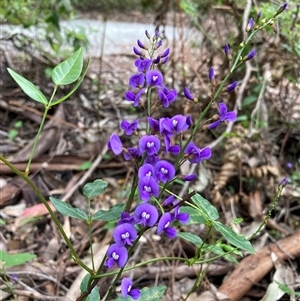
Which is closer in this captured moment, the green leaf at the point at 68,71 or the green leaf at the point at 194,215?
the green leaf at the point at 68,71

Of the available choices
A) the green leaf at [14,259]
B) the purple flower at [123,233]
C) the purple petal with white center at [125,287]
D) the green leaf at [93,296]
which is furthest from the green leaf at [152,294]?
the green leaf at [14,259]

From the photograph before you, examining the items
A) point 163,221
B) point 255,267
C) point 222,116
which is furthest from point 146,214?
point 255,267

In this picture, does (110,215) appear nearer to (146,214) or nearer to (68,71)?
(146,214)

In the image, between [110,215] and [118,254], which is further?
[110,215]

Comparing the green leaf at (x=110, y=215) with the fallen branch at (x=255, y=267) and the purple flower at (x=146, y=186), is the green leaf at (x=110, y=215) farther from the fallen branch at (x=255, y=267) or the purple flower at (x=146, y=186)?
the fallen branch at (x=255, y=267)

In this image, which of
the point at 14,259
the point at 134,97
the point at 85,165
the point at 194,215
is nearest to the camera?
the point at 134,97

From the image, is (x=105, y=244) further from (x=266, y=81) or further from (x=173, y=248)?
(x=266, y=81)

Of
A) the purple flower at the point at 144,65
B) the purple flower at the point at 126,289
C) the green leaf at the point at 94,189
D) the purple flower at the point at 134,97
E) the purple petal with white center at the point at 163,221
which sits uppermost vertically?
the purple flower at the point at 144,65
